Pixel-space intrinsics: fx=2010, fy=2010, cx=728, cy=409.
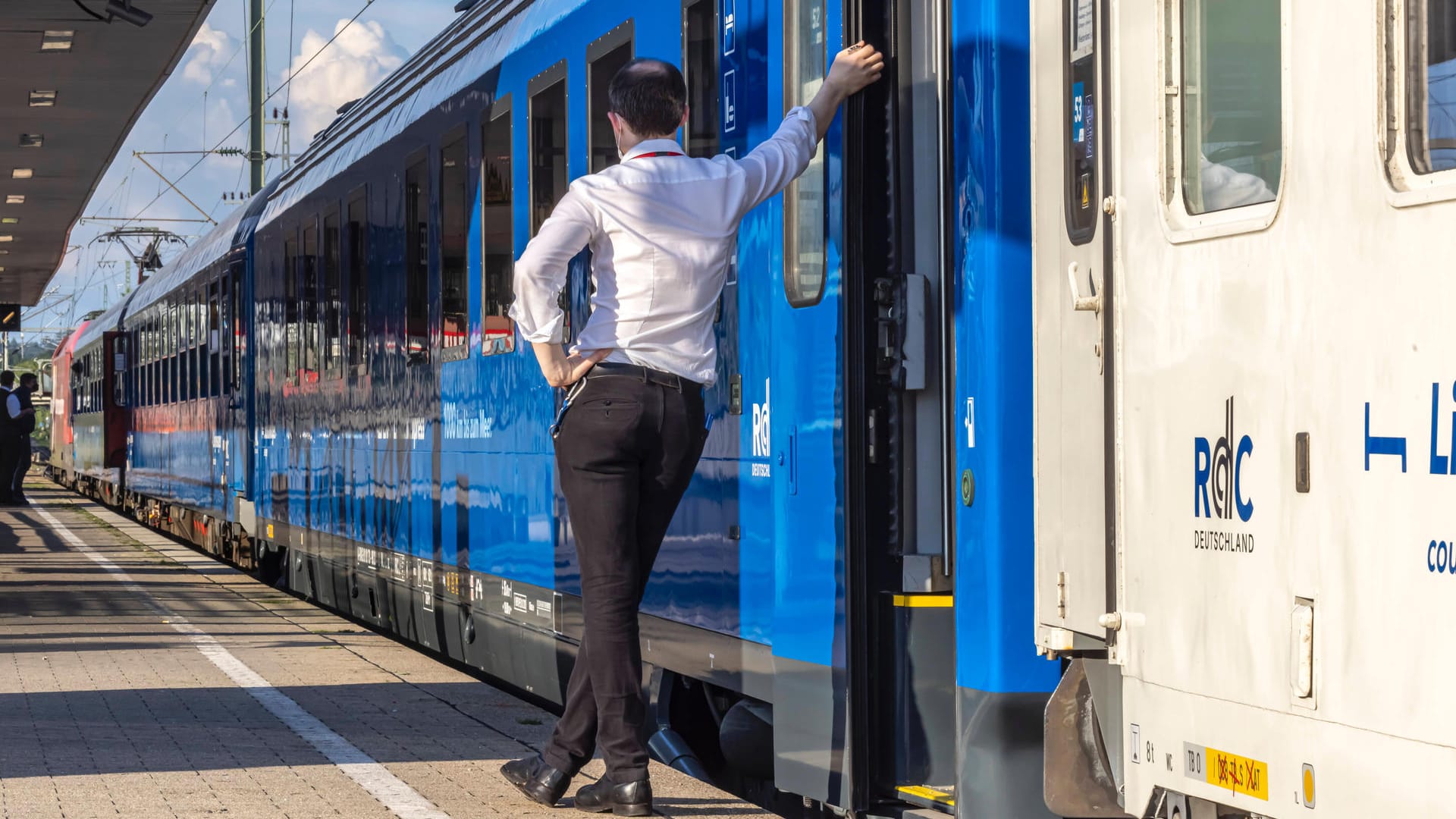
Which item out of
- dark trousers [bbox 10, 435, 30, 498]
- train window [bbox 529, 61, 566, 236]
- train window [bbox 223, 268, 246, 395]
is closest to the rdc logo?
train window [bbox 529, 61, 566, 236]

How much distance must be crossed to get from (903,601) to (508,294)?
3943mm

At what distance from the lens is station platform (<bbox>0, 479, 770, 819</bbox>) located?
245 inches

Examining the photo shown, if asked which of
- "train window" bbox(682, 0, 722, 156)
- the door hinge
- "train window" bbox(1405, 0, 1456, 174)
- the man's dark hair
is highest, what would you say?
"train window" bbox(682, 0, 722, 156)

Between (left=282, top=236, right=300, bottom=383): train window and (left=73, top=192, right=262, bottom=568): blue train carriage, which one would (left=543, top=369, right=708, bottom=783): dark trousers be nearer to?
(left=282, top=236, right=300, bottom=383): train window

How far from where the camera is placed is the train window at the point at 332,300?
1279 centimetres

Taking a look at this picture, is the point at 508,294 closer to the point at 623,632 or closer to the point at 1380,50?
the point at 623,632

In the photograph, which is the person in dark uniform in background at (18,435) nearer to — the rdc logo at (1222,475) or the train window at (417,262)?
the train window at (417,262)

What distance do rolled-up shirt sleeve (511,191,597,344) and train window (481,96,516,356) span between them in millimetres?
3201

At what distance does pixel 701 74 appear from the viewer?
6.40m

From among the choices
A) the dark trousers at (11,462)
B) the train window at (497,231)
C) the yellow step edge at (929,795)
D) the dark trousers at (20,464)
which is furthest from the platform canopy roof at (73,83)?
the yellow step edge at (929,795)

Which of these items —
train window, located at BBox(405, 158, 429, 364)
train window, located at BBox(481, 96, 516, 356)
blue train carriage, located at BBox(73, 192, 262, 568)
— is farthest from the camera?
blue train carriage, located at BBox(73, 192, 262, 568)

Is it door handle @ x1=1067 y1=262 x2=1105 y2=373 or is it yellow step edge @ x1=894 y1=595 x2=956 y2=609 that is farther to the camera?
yellow step edge @ x1=894 y1=595 x2=956 y2=609

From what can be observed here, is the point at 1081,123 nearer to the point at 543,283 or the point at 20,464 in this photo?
the point at 543,283

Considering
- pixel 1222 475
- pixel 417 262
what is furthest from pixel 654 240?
pixel 417 262
